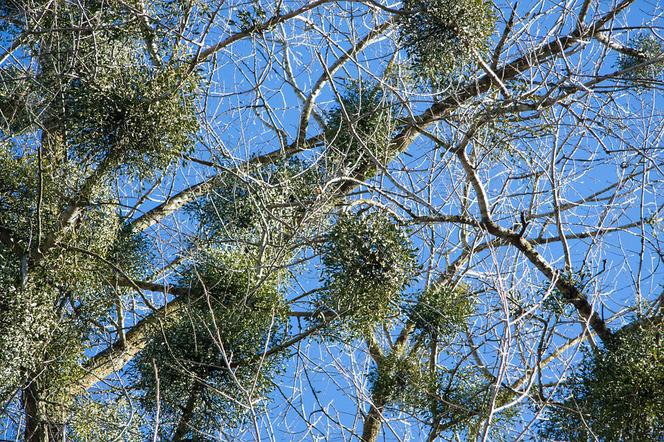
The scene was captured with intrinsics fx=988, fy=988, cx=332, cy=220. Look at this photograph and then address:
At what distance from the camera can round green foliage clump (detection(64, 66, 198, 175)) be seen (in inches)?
141

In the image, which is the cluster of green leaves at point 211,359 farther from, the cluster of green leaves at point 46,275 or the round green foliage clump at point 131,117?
the round green foliage clump at point 131,117

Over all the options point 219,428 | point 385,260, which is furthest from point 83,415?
point 385,260

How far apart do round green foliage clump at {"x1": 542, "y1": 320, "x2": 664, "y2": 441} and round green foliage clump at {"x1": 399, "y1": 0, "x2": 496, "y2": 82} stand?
1163mm

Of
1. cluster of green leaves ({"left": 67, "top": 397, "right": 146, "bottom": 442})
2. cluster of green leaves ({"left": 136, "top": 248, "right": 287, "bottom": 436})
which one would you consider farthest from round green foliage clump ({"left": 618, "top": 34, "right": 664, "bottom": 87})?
cluster of green leaves ({"left": 67, "top": 397, "right": 146, "bottom": 442})

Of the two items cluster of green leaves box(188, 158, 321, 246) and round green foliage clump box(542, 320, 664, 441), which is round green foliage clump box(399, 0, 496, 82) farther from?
round green foliage clump box(542, 320, 664, 441)

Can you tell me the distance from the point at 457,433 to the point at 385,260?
0.82 meters

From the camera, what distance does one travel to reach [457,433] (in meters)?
3.79

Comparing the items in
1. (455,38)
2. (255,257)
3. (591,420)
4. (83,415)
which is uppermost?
(455,38)

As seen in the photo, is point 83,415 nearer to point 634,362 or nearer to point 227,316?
point 227,316

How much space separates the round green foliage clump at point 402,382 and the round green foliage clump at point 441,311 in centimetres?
20

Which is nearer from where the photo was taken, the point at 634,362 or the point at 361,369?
the point at 634,362

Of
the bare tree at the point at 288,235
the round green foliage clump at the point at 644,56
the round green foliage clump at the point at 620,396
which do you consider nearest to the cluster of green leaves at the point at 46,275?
the bare tree at the point at 288,235

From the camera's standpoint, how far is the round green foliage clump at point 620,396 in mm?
3338

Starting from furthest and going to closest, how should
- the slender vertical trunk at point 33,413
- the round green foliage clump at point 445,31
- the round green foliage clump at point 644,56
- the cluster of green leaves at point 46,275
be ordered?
the round green foliage clump at point 644,56 < the slender vertical trunk at point 33,413 < the cluster of green leaves at point 46,275 < the round green foliage clump at point 445,31
